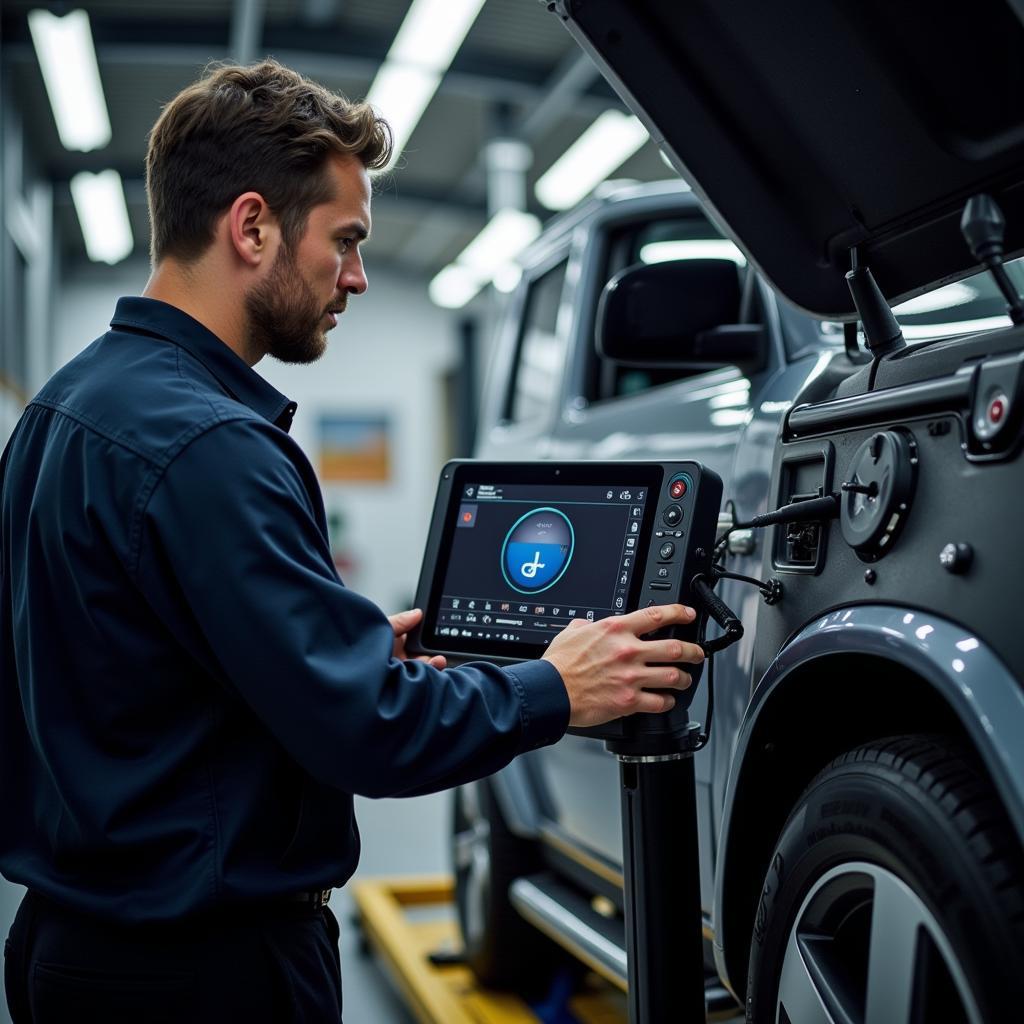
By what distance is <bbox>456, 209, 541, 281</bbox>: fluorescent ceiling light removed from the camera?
365 inches

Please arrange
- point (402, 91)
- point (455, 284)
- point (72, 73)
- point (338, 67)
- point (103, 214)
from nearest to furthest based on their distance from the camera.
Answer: point (72, 73)
point (338, 67)
point (402, 91)
point (455, 284)
point (103, 214)

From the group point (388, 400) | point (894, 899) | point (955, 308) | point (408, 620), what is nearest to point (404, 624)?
point (408, 620)

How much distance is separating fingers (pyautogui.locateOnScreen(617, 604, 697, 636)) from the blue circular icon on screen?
190 mm

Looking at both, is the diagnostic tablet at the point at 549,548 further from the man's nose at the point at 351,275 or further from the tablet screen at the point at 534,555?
the man's nose at the point at 351,275

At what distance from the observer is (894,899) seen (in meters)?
1.28

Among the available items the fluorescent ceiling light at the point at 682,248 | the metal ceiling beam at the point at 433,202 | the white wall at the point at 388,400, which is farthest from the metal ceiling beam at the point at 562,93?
the fluorescent ceiling light at the point at 682,248

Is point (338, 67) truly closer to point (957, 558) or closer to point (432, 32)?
point (432, 32)

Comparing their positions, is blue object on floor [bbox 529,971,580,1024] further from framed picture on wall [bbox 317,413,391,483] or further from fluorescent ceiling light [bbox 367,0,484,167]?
framed picture on wall [bbox 317,413,391,483]

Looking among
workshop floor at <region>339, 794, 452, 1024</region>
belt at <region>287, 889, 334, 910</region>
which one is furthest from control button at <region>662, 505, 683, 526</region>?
workshop floor at <region>339, 794, 452, 1024</region>

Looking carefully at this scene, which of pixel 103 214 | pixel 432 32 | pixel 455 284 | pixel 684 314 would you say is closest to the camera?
pixel 684 314

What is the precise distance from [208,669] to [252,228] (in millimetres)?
570

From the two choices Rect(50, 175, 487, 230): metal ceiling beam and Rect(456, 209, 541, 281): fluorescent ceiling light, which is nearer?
Rect(456, 209, 541, 281): fluorescent ceiling light

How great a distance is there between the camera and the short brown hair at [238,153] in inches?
63.6

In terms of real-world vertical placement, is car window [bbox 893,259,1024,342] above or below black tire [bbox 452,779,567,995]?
above
